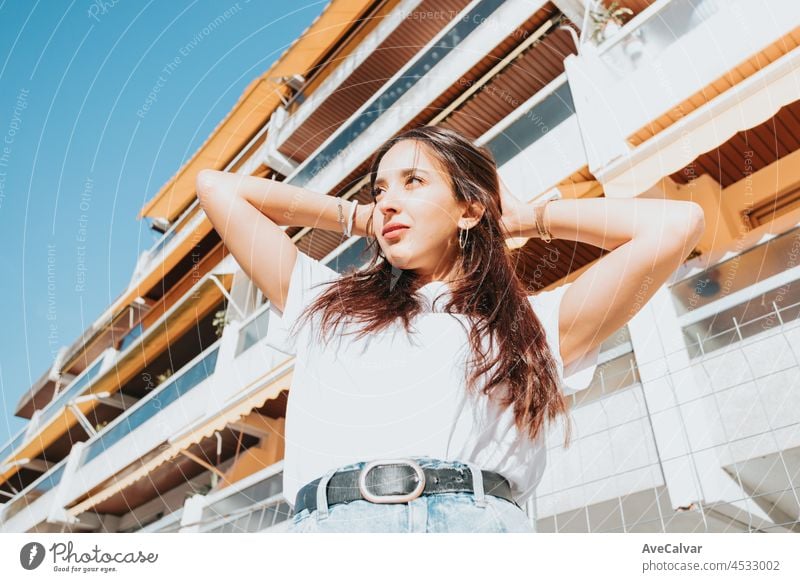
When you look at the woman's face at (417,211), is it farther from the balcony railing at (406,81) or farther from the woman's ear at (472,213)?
the balcony railing at (406,81)

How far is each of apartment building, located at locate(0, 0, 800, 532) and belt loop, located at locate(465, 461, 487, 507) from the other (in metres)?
0.37

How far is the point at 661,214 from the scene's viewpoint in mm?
928

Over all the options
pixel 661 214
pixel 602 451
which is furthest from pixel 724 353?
pixel 661 214

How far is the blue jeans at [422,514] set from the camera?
2.49ft

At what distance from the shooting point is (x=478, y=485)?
0.77 m

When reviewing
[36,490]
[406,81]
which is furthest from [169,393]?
[36,490]

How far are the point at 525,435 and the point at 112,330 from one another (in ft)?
31.2

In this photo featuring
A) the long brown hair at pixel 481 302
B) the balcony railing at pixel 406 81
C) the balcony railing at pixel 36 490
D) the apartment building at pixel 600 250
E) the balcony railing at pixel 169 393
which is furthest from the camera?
the balcony railing at pixel 36 490

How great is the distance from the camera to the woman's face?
1.01 m

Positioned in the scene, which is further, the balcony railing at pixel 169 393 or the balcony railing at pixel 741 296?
the balcony railing at pixel 169 393

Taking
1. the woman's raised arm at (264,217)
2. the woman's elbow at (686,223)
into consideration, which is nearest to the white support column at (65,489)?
the woman's raised arm at (264,217)

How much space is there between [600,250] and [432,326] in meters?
2.93
